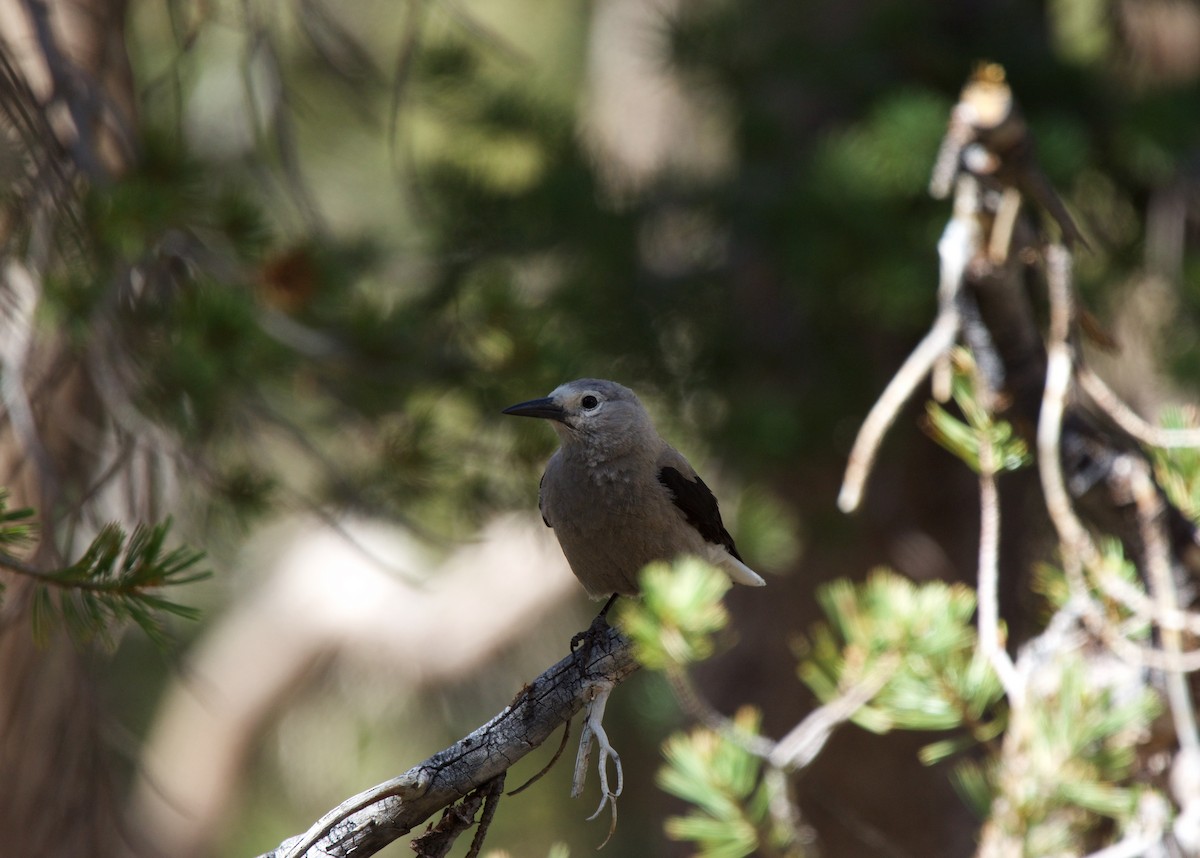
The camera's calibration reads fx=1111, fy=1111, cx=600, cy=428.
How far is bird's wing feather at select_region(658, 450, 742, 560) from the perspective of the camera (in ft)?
9.83

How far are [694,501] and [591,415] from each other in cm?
37

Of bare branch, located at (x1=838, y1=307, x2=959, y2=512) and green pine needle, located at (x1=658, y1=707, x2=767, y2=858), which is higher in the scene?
bare branch, located at (x1=838, y1=307, x2=959, y2=512)

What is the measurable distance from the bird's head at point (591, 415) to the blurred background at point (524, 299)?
0.52 meters

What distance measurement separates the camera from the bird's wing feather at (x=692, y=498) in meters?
3.00

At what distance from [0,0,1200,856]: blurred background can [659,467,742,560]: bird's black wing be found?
747 millimetres

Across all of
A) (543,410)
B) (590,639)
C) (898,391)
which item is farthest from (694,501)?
(590,639)

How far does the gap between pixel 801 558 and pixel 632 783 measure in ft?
16.6

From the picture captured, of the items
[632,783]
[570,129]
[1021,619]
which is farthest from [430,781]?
[632,783]

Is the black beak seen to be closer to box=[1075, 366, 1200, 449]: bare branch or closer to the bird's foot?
the bird's foot

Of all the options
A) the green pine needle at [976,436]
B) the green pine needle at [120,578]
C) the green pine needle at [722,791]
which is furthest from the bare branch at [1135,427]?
the green pine needle at [120,578]

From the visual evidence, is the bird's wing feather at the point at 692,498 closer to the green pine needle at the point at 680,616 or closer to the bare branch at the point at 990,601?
the bare branch at the point at 990,601

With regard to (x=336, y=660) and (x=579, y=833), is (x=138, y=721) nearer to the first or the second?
(x=336, y=660)

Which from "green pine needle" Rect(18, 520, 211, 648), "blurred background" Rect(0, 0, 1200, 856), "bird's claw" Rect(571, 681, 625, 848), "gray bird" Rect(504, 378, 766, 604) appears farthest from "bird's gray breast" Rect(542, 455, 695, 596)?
"green pine needle" Rect(18, 520, 211, 648)

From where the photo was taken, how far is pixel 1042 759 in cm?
164
